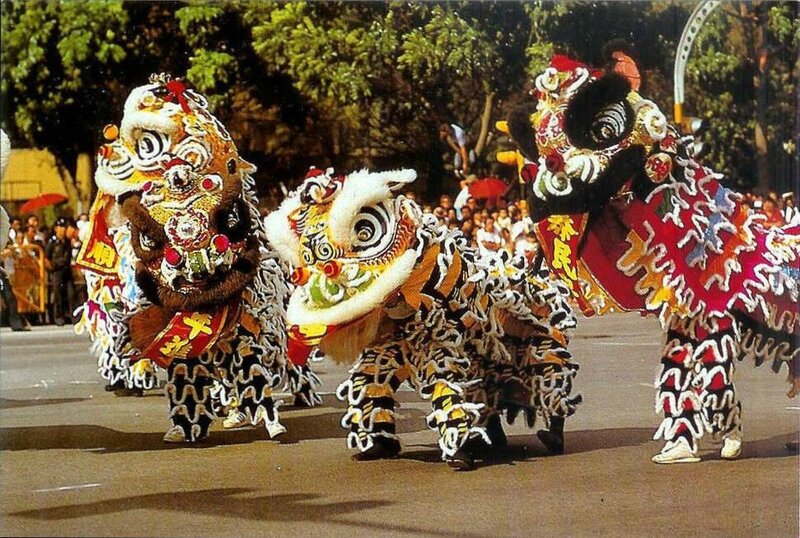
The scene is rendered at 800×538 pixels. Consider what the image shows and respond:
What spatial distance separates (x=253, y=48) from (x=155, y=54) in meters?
0.48

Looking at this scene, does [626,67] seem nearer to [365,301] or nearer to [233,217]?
[365,301]

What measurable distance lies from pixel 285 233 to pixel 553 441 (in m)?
1.56

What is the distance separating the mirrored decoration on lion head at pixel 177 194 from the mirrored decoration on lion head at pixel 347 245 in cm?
71

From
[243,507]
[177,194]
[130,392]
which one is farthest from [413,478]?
[130,392]

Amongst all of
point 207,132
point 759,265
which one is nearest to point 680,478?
point 759,265

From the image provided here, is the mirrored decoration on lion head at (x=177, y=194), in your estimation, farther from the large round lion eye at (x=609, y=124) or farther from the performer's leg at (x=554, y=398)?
the large round lion eye at (x=609, y=124)

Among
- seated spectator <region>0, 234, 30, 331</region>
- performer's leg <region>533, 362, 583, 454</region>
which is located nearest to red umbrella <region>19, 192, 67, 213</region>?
seated spectator <region>0, 234, 30, 331</region>

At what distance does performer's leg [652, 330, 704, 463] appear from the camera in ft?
21.4

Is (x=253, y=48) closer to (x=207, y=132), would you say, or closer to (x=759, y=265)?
(x=207, y=132)

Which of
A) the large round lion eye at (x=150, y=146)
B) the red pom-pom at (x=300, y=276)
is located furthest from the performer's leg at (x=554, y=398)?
the large round lion eye at (x=150, y=146)

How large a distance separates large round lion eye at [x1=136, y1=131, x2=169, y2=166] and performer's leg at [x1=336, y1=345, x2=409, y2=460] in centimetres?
134

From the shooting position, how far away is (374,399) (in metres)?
6.70

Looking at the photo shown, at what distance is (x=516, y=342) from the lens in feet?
22.8

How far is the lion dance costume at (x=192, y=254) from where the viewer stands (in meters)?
7.02
